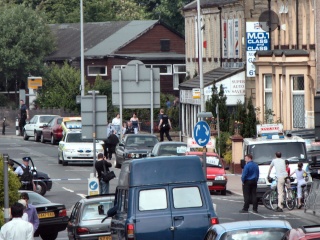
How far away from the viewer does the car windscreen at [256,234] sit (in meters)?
15.0

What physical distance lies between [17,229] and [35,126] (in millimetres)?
46095

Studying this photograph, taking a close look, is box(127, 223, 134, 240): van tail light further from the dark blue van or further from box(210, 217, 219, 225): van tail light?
box(210, 217, 219, 225): van tail light

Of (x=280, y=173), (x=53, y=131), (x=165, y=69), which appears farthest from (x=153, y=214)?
(x=165, y=69)

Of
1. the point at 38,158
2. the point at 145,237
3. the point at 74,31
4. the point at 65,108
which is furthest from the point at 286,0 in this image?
the point at 74,31

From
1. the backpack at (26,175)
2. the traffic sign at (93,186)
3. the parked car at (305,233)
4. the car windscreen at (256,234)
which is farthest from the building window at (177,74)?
the parked car at (305,233)

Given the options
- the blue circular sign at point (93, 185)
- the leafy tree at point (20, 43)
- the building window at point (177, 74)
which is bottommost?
the blue circular sign at point (93, 185)

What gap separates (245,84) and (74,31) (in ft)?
127

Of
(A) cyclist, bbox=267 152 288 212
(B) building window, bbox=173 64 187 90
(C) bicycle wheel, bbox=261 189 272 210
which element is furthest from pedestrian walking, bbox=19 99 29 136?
(A) cyclist, bbox=267 152 288 212

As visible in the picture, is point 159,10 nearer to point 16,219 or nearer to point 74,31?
point 74,31

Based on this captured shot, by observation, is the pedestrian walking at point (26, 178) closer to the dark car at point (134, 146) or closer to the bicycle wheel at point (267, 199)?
the bicycle wheel at point (267, 199)

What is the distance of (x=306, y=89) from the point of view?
46.8 m

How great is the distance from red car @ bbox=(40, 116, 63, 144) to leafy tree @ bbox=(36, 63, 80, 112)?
43.7 feet

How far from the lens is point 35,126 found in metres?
61.9

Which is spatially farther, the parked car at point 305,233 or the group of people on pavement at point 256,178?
the group of people on pavement at point 256,178
